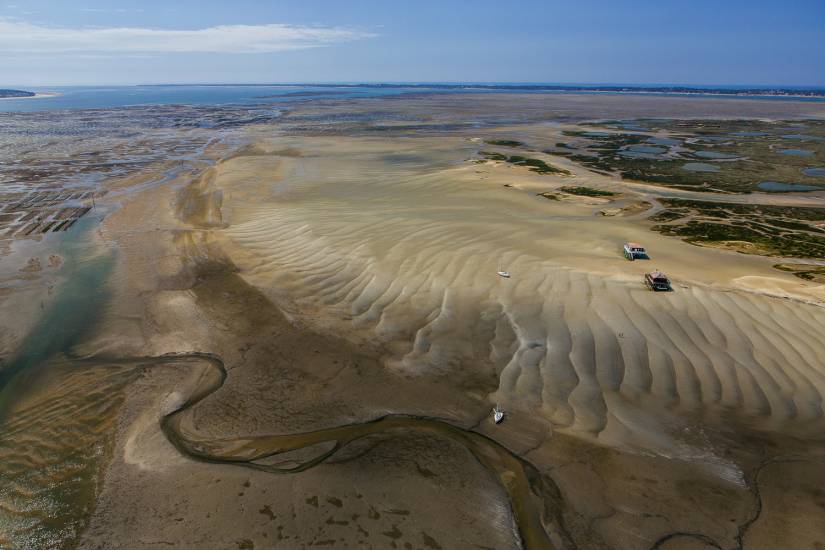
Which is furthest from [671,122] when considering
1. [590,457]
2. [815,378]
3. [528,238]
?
[590,457]

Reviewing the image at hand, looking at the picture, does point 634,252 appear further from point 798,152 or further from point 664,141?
point 664,141

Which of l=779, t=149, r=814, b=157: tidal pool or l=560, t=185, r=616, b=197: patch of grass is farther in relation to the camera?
l=779, t=149, r=814, b=157: tidal pool

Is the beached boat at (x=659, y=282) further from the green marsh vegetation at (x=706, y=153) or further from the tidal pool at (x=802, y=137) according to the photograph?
the tidal pool at (x=802, y=137)

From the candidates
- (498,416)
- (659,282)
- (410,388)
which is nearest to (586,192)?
(659,282)

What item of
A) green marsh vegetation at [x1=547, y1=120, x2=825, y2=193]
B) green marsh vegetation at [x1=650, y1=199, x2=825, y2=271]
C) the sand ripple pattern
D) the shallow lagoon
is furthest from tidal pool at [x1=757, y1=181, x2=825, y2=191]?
the sand ripple pattern

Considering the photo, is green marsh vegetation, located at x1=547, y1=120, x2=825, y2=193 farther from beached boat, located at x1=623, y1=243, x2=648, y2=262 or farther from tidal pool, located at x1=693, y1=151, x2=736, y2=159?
beached boat, located at x1=623, y1=243, x2=648, y2=262

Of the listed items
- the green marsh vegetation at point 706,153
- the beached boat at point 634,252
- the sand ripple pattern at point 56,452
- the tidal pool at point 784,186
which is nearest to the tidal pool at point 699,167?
the green marsh vegetation at point 706,153

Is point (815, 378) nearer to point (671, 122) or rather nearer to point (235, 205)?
point (235, 205)
